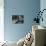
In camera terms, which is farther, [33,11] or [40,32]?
[33,11]

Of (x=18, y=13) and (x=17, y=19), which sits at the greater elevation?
(x=18, y=13)

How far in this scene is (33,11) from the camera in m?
4.98

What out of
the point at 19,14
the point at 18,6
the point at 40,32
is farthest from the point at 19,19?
the point at 40,32

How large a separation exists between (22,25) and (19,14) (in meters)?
0.45

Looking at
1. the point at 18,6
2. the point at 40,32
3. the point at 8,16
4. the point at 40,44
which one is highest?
the point at 18,6

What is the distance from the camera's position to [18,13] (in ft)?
16.3

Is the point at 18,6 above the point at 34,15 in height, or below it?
above

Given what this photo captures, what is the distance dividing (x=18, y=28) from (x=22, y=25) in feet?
0.65

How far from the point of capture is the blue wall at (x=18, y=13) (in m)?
4.92

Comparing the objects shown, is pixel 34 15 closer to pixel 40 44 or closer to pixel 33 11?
pixel 33 11

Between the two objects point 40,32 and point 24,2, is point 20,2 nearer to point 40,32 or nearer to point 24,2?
point 24,2

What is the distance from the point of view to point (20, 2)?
4.93m

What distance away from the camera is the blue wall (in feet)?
16.1

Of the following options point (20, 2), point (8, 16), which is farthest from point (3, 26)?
point (20, 2)
